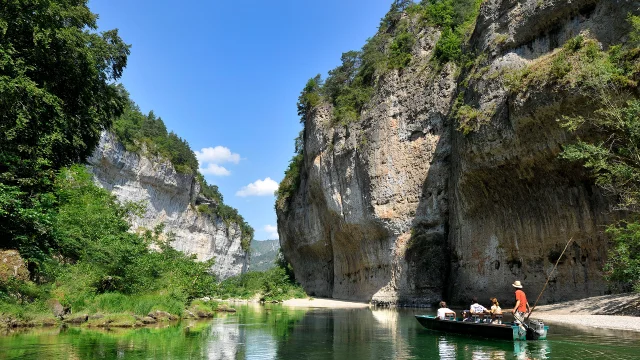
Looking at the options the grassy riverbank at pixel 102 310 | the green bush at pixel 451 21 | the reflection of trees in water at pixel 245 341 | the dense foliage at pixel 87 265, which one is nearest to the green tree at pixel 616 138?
the green bush at pixel 451 21

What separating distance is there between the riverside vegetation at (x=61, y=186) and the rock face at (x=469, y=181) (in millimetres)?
16034

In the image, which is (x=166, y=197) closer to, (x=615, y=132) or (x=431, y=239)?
(x=431, y=239)

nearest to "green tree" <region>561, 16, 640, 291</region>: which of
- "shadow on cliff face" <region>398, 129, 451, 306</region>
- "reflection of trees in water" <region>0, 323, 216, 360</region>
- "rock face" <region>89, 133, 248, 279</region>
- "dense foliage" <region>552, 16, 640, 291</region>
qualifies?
"dense foliage" <region>552, 16, 640, 291</region>

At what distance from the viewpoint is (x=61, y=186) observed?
20.4 metres

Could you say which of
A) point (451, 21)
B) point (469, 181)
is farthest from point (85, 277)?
point (451, 21)

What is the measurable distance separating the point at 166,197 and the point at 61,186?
52.5 meters

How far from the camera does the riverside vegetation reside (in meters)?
15.4

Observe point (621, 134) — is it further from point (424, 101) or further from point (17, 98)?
point (17, 98)

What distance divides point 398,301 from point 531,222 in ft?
39.9

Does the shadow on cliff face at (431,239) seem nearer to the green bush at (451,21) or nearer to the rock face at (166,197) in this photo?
the green bush at (451,21)

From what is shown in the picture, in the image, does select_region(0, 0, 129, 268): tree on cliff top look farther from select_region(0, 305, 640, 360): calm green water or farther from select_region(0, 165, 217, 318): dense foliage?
select_region(0, 305, 640, 360): calm green water

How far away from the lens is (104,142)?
182 feet

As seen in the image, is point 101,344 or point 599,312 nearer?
point 101,344

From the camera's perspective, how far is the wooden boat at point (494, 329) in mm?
12625
